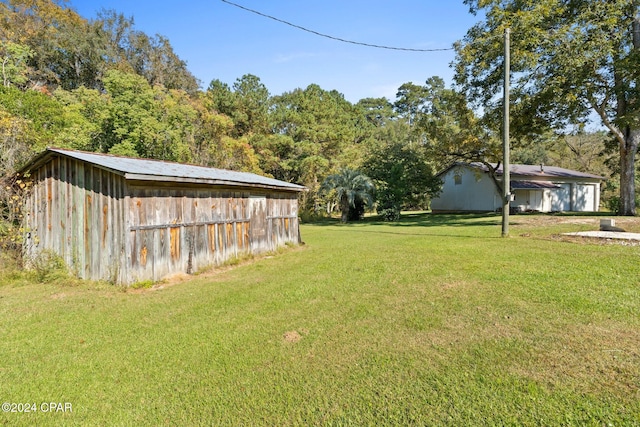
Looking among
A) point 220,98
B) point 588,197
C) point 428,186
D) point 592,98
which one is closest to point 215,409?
point 592,98

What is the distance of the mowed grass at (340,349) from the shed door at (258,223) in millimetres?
3711

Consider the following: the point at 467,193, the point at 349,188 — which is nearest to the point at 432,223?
the point at 349,188

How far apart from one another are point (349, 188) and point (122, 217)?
18.2m

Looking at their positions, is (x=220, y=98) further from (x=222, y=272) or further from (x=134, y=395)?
(x=134, y=395)

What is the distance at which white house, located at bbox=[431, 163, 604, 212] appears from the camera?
85.8 feet

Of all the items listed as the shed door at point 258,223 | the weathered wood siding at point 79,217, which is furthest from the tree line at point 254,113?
the shed door at point 258,223

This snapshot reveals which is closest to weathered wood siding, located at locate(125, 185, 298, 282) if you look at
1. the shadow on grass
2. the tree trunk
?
the shadow on grass

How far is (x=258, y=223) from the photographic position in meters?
10.8

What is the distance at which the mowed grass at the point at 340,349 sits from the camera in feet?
8.89

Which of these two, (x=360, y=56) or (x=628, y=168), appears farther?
(x=628, y=168)

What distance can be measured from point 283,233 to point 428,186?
57.4ft

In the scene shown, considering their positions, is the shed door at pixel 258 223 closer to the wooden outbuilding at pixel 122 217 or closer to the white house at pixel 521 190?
the wooden outbuilding at pixel 122 217

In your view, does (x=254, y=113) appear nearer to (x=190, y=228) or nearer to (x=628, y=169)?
(x=190, y=228)

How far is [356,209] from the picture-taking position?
85.9ft
